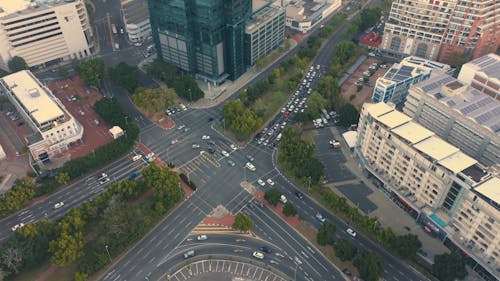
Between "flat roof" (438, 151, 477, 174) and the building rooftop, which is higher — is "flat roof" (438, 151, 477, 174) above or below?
below

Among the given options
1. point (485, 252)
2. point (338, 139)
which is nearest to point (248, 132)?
point (338, 139)

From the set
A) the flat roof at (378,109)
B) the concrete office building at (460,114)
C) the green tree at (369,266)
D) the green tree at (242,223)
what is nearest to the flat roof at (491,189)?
the concrete office building at (460,114)

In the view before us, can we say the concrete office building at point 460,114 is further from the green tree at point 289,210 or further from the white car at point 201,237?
the white car at point 201,237

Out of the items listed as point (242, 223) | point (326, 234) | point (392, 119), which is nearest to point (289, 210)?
point (326, 234)

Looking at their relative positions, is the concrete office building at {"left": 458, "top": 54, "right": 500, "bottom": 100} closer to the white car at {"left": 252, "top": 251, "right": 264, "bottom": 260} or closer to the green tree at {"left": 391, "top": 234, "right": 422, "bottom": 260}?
the green tree at {"left": 391, "top": 234, "right": 422, "bottom": 260}

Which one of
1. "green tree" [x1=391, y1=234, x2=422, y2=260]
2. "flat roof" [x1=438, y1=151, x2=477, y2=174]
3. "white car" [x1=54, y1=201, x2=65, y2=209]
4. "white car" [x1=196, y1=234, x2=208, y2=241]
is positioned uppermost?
"flat roof" [x1=438, y1=151, x2=477, y2=174]

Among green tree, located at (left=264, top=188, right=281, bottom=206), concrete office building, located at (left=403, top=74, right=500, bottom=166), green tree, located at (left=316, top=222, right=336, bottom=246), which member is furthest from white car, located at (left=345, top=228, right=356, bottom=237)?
concrete office building, located at (left=403, top=74, right=500, bottom=166)
